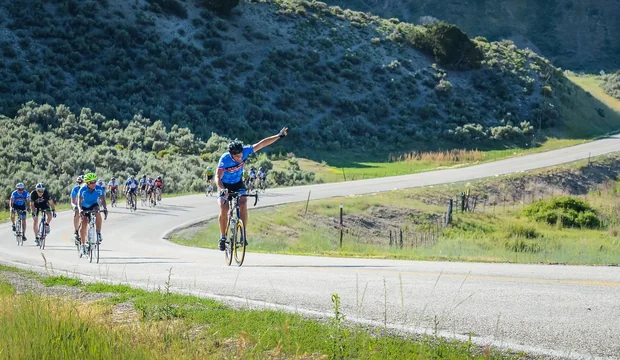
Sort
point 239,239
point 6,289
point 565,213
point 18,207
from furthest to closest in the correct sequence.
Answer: point 565,213
point 18,207
point 239,239
point 6,289

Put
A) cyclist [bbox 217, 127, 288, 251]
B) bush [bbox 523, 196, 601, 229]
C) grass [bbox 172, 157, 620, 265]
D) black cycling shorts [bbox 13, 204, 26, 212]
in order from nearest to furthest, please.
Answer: cyclist [bbox 217, 127, 288, 251] → black cycling shorts [bbox 13, 204, 26, 212] → grass [bbox 172, 157, 620, 265] → bush [bbox 523, 196, 601, 229]

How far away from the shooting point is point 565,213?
3450 cm

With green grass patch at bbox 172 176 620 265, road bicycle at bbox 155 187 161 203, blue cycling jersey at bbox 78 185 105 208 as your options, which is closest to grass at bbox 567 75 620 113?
green grass patch at bbox 172 176 620 265

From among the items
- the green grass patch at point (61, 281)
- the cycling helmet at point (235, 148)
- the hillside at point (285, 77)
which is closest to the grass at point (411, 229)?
the cycling helmet at point (235, 148)

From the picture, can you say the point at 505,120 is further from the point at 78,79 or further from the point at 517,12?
the point at 517,12

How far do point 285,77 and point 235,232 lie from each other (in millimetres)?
55702

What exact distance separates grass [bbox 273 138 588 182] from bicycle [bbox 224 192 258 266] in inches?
1374

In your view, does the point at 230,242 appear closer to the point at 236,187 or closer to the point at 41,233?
the point at 236,187

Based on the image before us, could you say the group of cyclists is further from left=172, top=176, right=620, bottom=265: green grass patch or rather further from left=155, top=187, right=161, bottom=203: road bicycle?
left=155, top=187, right=161, bottom=203: road bicycle

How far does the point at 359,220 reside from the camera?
33625 mm

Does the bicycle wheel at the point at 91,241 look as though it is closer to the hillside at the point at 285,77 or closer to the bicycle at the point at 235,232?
the bicycle at the point at 235,232

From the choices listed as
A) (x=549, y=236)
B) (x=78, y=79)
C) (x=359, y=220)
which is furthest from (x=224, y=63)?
(x=549, y=236)

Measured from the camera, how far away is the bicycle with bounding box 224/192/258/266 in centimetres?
1362

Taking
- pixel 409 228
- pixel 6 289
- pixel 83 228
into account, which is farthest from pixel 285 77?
pixel 6 289
